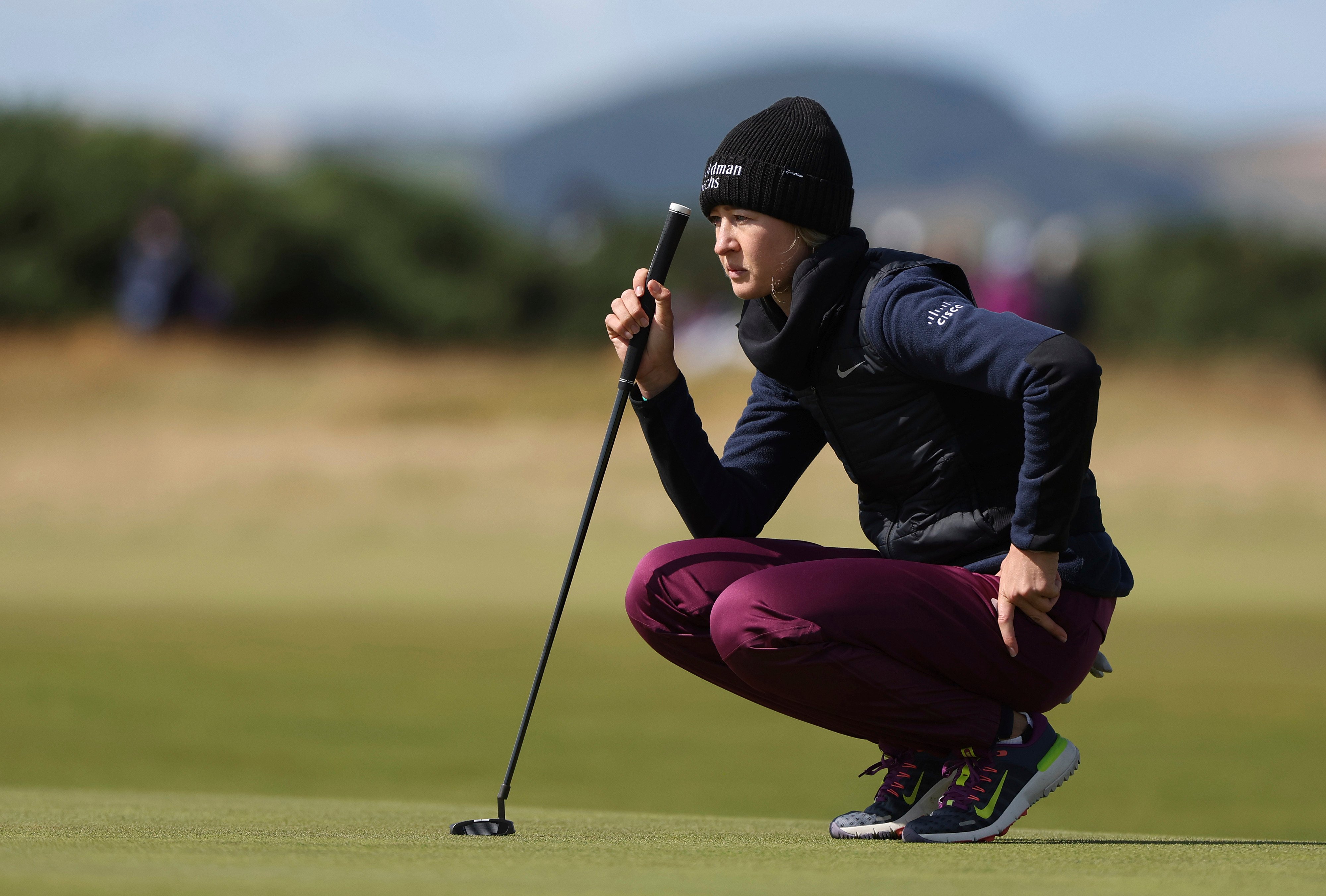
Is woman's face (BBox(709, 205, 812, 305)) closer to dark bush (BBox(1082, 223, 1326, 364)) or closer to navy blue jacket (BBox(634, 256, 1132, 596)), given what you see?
navy blue jacket (BBox(634, 256, 1132, 596))

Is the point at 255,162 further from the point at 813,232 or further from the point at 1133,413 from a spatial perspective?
the point at 813,232

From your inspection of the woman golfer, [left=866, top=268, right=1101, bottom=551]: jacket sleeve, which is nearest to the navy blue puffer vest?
the woman golfer

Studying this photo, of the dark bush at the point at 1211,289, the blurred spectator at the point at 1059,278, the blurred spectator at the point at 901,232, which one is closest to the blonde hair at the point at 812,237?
the blurred spectator at the point at 1059,278

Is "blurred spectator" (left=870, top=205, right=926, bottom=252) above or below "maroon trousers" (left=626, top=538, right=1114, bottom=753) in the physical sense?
below

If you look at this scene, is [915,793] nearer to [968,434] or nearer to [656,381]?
[968,434]

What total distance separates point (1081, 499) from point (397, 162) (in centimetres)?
2491

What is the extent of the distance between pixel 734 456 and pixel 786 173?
0.60 m

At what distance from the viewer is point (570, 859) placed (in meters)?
2.35

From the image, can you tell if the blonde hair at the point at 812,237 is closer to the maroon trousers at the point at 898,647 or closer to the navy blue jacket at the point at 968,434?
the navy blue jacket at the point at 968,434

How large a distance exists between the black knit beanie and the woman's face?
0.08 ft

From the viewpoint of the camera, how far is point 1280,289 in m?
23.5

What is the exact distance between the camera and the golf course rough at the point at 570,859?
6.66 ft

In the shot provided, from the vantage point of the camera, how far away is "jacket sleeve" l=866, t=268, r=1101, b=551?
95.8 inches

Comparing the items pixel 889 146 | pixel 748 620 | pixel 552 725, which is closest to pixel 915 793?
pixel 748 620
